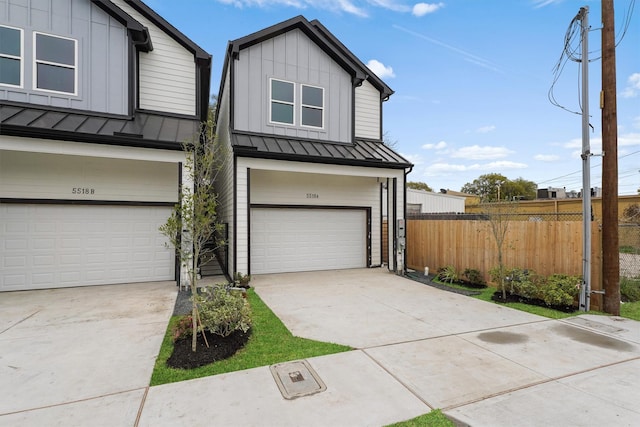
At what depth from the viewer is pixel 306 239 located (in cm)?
1023

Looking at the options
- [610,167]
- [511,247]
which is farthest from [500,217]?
[610,167]

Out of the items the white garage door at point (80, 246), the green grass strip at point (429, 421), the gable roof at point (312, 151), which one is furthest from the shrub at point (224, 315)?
the white garage door at point (80, 246)

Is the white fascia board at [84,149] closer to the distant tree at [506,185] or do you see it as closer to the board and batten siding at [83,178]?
the board and batten siding at [83,178]

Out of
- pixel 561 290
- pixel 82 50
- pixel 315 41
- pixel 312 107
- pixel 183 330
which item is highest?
pixel 315 41

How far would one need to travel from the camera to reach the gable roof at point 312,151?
8.21 meters

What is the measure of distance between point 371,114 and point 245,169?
18.3 ft

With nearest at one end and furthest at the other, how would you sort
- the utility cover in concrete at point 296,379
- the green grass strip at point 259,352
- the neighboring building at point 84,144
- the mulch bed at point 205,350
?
1. the utility cover in concrete at point 296,379
2. the green grass strip at point 259,352
3. the mulch bed at point 205,350
4. the neighboring building at point 84,144

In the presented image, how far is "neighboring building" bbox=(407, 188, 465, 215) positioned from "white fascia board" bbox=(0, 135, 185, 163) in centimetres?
1733

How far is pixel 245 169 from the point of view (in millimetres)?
8180

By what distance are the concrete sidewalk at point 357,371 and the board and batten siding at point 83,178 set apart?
2.88m

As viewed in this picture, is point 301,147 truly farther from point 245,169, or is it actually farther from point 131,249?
point 131,249

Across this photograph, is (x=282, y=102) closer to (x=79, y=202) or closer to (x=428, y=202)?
(x=79, y=202)

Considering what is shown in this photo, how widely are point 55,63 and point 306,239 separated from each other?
7831mm

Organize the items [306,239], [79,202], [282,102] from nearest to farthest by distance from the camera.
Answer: [79,202] < [282,102] < [306,239]
